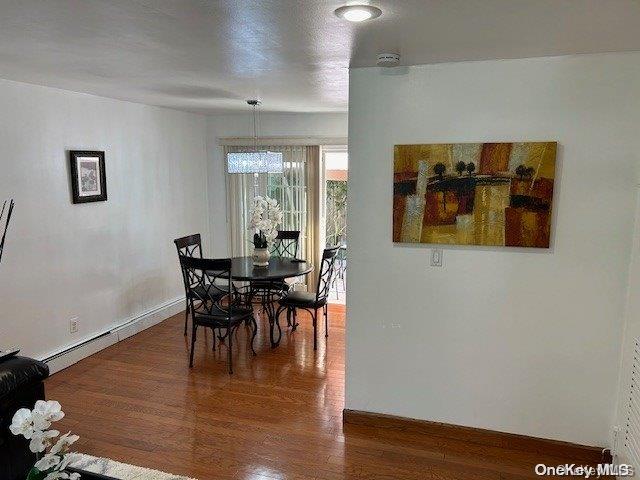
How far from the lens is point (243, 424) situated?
3.17 meters

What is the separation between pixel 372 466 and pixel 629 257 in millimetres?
1880

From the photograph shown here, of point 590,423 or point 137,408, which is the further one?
point 137,408

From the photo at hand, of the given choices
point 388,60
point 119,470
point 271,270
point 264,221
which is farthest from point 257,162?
point 119,470

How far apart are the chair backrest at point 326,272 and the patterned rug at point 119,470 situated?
2259mm

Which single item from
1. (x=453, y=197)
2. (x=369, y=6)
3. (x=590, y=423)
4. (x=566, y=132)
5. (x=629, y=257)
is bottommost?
(x=590, y=423)

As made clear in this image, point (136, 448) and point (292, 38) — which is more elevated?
point (292, 38)

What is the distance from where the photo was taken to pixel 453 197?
278 centimetres

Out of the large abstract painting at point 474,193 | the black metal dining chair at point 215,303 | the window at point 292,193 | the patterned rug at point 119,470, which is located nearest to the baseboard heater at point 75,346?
the black metal dining chair at point 215,303

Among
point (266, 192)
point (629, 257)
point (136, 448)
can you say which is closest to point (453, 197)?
point (629, 257)

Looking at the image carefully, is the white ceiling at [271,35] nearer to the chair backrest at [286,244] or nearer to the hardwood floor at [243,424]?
the hardwood floor at [243,424]

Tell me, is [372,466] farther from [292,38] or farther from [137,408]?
[292,38]

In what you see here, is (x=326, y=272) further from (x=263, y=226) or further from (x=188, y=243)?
(x=188, y=243)
